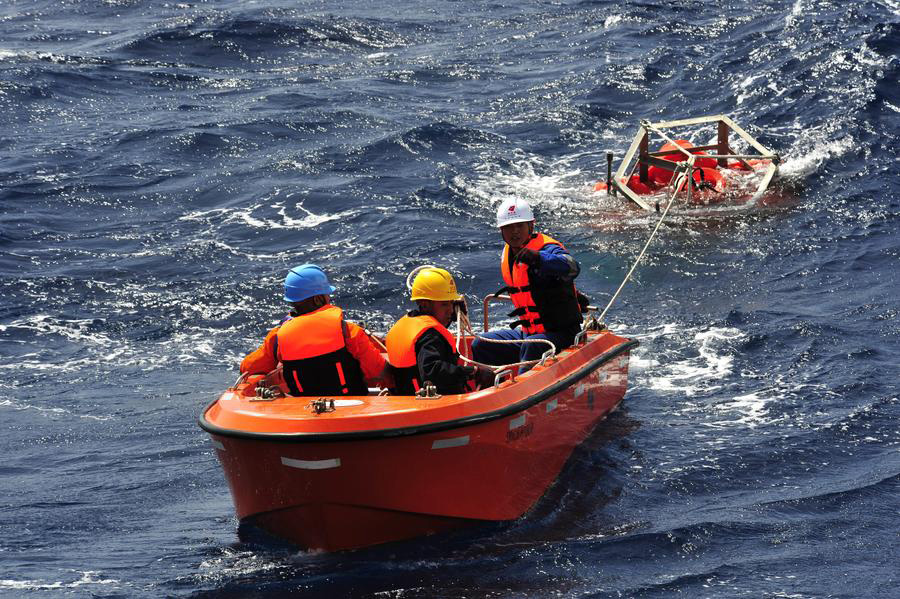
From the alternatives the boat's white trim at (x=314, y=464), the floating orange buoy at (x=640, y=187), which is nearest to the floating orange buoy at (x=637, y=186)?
the floating orange buoy at (x=640, y=187)

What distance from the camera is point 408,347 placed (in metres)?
7.58

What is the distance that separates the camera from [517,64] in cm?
2652

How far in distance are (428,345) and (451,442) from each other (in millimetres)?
686

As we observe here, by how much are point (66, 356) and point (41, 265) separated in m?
3.33

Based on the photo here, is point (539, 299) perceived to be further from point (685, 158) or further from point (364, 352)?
point (685, 158)

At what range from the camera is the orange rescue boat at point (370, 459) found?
6.92 metres

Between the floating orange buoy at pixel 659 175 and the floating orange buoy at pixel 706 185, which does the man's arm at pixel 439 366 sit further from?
the floating orange buoy at pixel 659 175

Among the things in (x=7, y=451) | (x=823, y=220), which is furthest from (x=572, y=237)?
(x=7, y=451)

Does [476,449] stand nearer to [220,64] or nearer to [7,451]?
[7,451]

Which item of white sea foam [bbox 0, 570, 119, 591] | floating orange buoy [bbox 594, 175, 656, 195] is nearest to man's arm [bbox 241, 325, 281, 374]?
white sea foam [bbox 0, 570, 119, 591]

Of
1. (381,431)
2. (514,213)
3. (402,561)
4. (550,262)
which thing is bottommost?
(402,561)

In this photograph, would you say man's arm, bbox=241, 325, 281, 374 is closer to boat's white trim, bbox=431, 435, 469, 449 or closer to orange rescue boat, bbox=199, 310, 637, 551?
orange rescue boat, bbox=199, 310, 637, 551

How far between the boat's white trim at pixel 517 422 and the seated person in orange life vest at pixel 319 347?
2.89 ft

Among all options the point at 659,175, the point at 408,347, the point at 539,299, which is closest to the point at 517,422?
the point at 408,347
